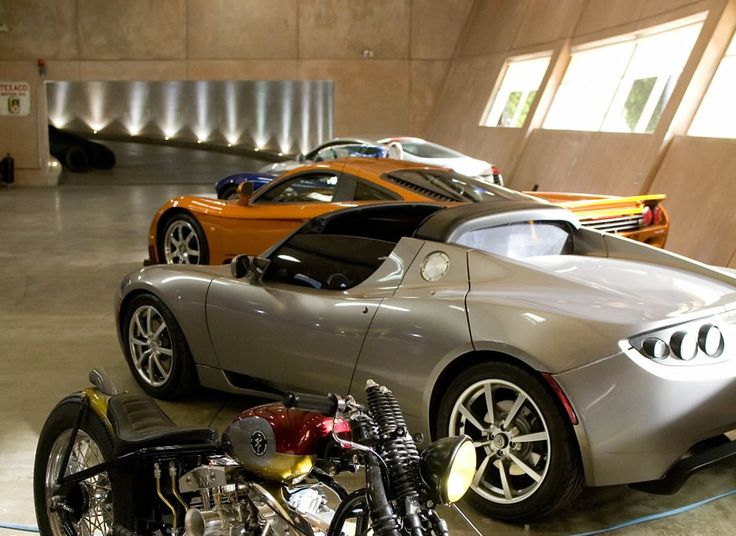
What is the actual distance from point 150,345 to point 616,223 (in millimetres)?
4040

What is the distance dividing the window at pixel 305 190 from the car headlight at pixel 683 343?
4.94 m

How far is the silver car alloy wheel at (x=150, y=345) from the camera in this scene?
5.30 m

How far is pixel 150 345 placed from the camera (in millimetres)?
5387

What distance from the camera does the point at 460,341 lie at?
12.5 feet

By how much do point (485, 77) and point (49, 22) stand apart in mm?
10439

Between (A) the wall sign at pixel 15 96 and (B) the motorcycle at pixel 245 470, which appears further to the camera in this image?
(A) the wall sign at pixel 15 96

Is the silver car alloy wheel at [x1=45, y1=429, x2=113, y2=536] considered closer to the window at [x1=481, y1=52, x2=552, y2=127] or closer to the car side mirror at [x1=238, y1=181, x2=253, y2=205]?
the car side mirror at [x1=238, y1=181, x2=253, y2=205]

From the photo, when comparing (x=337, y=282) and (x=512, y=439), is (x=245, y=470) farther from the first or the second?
(x=337, y=282)

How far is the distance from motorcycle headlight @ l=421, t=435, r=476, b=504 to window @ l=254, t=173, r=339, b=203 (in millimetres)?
6150

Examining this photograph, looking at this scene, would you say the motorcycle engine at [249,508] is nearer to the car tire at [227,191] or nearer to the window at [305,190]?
the window at [305,190]

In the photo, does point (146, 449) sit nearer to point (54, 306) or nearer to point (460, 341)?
point (460, 341)

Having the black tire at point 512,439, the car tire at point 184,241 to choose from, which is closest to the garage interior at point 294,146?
the black tire at point 512,439

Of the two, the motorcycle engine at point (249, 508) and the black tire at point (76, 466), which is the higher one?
the motorcycle engine at point (249, 508)

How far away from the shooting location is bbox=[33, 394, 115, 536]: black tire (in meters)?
3.07
